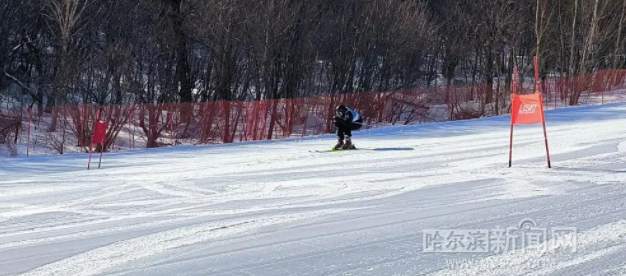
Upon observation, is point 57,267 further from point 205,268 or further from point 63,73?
point 63,73

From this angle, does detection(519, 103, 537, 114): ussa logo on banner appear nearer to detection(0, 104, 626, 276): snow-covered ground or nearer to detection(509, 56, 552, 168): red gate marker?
detection(509, 56, 552, 168): red gate marker

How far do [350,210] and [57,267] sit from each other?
13.3 feet

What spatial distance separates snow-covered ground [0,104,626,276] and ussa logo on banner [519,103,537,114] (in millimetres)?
1038

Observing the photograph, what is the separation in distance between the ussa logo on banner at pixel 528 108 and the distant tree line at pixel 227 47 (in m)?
18.2

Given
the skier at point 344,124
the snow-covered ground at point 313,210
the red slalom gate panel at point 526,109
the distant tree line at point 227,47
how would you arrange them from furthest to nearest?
the distant tree line at point 227,47 < the skier at point 344,124 < the red slalom gate panel at point 526,109 < the snow-covered ground at point 313,210

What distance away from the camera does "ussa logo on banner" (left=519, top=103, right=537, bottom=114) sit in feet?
45.2

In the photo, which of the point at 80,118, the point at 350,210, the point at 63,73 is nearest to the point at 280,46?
the point at 63,73

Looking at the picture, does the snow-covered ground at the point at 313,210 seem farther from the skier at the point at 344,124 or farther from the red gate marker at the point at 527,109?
the red gate marker at the point at 527,109

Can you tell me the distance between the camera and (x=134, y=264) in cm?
732

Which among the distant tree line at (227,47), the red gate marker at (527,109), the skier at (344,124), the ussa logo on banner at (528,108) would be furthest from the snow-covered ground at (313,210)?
the distant tree line at (227,47)

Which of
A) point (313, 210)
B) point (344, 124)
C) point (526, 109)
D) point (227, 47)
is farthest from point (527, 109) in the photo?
point (227, 47)

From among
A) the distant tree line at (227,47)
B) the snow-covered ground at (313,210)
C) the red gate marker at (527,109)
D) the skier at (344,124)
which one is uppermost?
the distant tree line at (227,47)

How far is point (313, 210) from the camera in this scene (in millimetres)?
10156

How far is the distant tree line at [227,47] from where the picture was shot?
3019 cm
